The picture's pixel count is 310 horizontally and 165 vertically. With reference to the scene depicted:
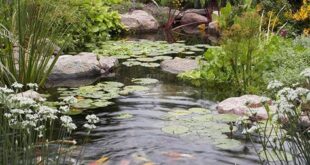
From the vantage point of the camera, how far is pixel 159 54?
9.65m

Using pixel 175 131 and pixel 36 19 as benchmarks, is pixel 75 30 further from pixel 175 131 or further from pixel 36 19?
pixel 175 131

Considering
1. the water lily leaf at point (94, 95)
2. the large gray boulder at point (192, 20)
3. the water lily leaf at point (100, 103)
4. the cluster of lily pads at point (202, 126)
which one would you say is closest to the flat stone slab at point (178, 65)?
the water lily leaf at point (94, 95)

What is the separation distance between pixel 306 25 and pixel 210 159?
789 centimetres

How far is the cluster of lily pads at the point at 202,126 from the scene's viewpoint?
4.75 m

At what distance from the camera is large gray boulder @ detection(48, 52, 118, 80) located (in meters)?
7.64

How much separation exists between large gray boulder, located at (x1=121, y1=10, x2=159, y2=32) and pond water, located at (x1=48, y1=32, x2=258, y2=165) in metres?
7.03

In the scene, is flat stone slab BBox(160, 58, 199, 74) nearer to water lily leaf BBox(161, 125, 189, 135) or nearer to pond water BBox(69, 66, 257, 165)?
pond water BBox(69, 66, 257, 165)

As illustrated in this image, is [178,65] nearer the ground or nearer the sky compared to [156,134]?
nearer the sky

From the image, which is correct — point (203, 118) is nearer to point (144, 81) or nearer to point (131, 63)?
point (144, 81)

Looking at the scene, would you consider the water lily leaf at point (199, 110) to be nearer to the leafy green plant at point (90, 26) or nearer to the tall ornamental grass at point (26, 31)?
the tall ornamental grass at point (26, 31)

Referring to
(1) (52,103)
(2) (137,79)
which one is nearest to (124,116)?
(1) (52,103)

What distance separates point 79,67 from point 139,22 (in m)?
6.31

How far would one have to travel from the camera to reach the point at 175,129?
5105 mm

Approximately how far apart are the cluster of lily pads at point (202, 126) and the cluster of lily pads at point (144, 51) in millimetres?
3012
